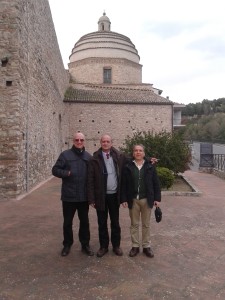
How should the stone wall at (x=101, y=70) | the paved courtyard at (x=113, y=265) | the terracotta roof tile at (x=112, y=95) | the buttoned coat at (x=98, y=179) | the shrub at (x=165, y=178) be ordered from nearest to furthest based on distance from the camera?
the paved courtyard at (x=113, y=265) < the buttoned coat at (x=98, y=179) < the shrub at (x=165, y=178) < the terracotta roof tile at (x=112, y=95) < the stone wall at (x=101, y=70)

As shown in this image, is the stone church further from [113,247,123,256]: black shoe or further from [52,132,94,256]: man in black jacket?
[113,247,123,256]: black shoe

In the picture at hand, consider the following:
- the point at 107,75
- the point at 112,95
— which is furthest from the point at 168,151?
the point at 107,75

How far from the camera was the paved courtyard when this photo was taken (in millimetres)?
3025

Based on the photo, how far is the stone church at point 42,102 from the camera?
8.06 m

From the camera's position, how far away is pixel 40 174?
11.3 metres

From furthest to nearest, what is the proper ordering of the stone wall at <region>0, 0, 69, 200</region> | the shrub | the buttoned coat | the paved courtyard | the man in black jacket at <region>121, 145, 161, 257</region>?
the shrub → the stone wall at <region>0, 0, 69, 200</region> → the man in black jacket at <region>121, 145, 161, 257</region> → the buttoned coat → the paved courtyard

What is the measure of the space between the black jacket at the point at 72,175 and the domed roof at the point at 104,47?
2613cm

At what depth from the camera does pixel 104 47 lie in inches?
1125

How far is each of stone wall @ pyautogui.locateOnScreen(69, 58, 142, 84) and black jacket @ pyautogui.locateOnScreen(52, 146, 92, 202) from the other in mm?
25160

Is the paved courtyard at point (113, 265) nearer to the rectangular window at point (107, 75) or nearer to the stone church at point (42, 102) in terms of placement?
the stone church at point (42, 102)

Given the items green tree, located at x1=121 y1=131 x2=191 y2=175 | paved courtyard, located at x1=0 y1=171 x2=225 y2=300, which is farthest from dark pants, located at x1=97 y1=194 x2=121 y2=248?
green tree, located at x1=121 y1=131 x2=191 y2=175

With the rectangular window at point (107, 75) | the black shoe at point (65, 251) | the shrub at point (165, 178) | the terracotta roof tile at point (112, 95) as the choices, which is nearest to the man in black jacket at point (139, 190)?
the black shoe at point (65, 251)

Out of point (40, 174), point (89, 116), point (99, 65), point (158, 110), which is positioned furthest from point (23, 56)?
point (99, 65)

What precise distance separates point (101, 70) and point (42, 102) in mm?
17542
